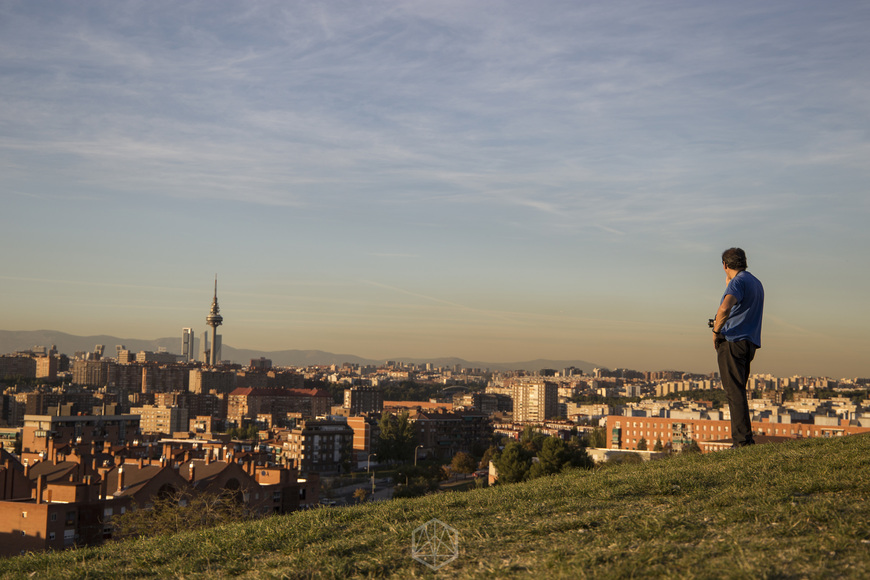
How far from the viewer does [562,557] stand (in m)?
3.78

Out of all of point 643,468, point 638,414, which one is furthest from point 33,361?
point 643,468

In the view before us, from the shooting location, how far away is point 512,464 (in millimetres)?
33125

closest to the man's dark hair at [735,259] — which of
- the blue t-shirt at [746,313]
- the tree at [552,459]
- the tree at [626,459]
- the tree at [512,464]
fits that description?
the blue t-shirt at [746,313]

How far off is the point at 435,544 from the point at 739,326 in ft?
12.7

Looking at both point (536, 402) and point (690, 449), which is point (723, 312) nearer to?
point (690, 449)

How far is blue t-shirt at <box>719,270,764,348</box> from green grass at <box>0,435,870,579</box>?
105cm

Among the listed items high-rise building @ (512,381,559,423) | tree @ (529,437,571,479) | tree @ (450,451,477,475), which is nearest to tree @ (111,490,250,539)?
tree @ (529,437,571,479)

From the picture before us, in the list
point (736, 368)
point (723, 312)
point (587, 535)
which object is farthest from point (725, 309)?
point (587, 535)

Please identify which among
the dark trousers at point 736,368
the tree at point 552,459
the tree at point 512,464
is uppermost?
the dark trousers at point 736,368

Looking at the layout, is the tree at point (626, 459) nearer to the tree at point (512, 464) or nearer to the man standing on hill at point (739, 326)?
the man standing on hill at point (739, 326)

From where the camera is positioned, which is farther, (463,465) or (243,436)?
(243,436)

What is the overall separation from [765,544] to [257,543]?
2938 millimetres

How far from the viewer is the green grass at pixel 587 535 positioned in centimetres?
356

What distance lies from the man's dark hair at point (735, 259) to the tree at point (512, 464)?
81.5 ft
